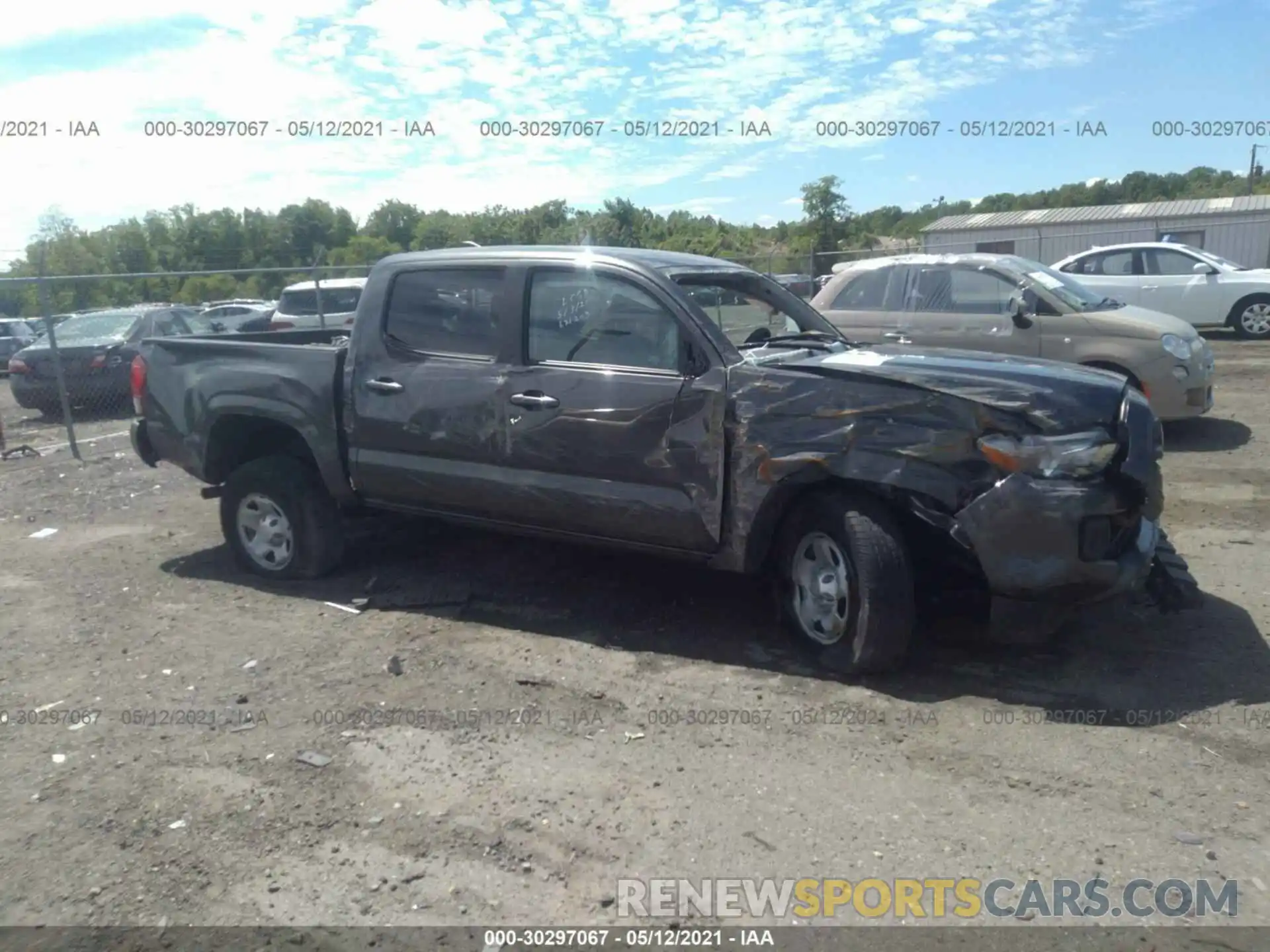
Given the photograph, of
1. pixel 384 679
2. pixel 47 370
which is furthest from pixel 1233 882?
pixel 47 370

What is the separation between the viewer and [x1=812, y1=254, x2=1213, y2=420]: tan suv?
8938 millimetres

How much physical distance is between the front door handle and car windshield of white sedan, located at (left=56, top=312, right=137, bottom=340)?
11317 mm

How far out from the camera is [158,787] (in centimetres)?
399

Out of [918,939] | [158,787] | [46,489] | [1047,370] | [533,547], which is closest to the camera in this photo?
[918,939]

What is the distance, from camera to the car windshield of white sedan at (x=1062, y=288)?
930 cm

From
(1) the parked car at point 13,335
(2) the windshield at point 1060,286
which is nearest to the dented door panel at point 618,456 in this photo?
(2) the windshield at point 1060,286

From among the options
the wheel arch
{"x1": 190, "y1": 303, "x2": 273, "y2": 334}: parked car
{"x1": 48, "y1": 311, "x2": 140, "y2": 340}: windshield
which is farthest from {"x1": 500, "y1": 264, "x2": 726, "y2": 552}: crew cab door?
the wheel arch

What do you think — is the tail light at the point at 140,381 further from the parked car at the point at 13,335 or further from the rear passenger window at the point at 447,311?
the parked car at the point at 13,335

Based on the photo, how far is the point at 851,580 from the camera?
4.55 m

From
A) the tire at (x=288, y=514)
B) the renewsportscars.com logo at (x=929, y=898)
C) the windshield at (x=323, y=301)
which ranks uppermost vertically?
the windshield at (x=323, y=301)

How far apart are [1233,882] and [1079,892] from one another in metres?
0.47

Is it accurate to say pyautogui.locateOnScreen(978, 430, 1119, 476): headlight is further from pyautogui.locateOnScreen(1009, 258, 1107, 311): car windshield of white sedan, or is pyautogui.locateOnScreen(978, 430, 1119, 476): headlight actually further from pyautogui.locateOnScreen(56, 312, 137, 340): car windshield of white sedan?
pyautogui.locateOnScreen(56, 312, 137, 340): car windshield of white sedan

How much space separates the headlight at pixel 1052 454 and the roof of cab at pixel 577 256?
1.89m

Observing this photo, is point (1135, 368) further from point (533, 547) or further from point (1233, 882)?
point (1233, 882)
